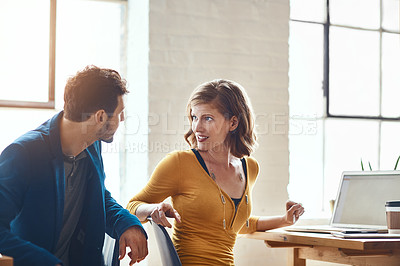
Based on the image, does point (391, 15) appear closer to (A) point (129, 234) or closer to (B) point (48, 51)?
(B) point (48, 51)

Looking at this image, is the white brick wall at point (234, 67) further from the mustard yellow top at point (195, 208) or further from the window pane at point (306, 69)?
the mustard yellow top at point (195, 208)

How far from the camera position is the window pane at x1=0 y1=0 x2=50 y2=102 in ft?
9.63

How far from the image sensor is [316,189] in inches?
150

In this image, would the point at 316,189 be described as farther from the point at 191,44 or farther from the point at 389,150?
the point at 191,44

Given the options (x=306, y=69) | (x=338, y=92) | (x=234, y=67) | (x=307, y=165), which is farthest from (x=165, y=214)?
(x=338, y=92)

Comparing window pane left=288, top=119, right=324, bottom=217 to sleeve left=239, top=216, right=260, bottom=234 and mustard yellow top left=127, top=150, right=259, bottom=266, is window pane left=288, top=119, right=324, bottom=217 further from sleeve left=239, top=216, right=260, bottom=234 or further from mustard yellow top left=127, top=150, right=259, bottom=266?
mustard yellow top left=127, top=150, right=259, bottom=266

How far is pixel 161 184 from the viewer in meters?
2.39

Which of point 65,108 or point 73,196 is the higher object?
point 65,108

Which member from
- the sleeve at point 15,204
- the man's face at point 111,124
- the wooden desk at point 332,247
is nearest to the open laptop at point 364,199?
the wooden desk at point 332,247

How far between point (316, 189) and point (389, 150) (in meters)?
0.65

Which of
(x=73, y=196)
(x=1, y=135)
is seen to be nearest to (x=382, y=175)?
(x=73, y=196)

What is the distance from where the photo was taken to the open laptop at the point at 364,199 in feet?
8.89

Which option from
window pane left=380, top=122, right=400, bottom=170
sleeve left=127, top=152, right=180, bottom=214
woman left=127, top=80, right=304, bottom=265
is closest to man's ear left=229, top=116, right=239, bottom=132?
woman left=127, top=80, right=304, bottom=265

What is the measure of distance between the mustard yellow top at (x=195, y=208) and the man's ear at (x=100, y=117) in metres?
0.47
